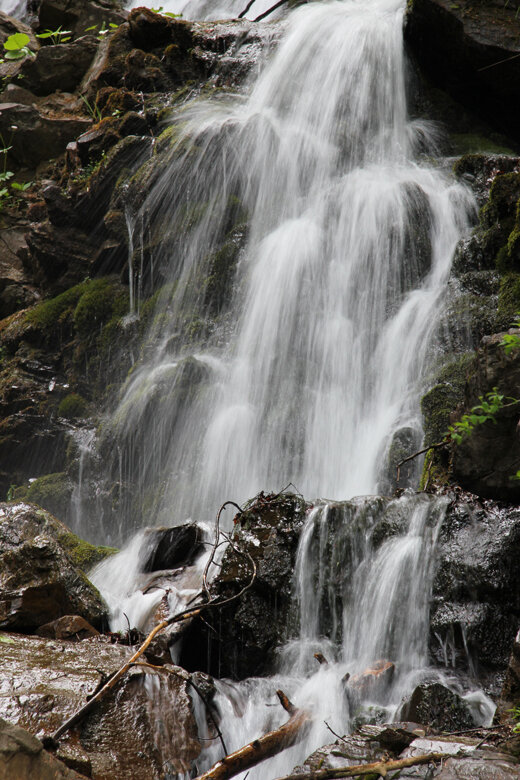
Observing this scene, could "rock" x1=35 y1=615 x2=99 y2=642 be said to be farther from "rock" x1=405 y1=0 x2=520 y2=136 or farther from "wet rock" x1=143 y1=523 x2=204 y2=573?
"rock" x1=405 y1=0 x2=520 y2=136

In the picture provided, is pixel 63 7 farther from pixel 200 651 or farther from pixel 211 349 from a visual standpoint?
pixel 200 651

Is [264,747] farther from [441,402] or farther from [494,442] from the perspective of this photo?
[441,402]

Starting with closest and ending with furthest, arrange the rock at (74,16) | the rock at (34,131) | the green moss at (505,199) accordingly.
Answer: the green moss at (505,199), the rock at (34,131), the rock at (74,16)

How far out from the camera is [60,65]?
53.5 feet

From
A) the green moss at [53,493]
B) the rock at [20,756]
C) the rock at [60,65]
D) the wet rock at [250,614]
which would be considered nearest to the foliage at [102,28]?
the rock at [60,65]

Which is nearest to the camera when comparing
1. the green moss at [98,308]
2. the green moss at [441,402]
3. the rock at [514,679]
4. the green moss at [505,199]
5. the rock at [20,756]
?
the rock at [20,756]

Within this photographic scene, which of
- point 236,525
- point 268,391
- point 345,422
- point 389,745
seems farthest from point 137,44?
point 389,745

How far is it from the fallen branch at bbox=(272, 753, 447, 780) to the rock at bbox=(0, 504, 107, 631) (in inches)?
121

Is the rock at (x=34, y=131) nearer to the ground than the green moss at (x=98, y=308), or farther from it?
farther from it

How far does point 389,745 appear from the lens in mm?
2938

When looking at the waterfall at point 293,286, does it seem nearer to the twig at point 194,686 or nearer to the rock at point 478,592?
the rock at point 478,592

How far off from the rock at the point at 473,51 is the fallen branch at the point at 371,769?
10.5 meters

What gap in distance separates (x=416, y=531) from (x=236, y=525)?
59.6 inches

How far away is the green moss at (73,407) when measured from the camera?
35.2ft
